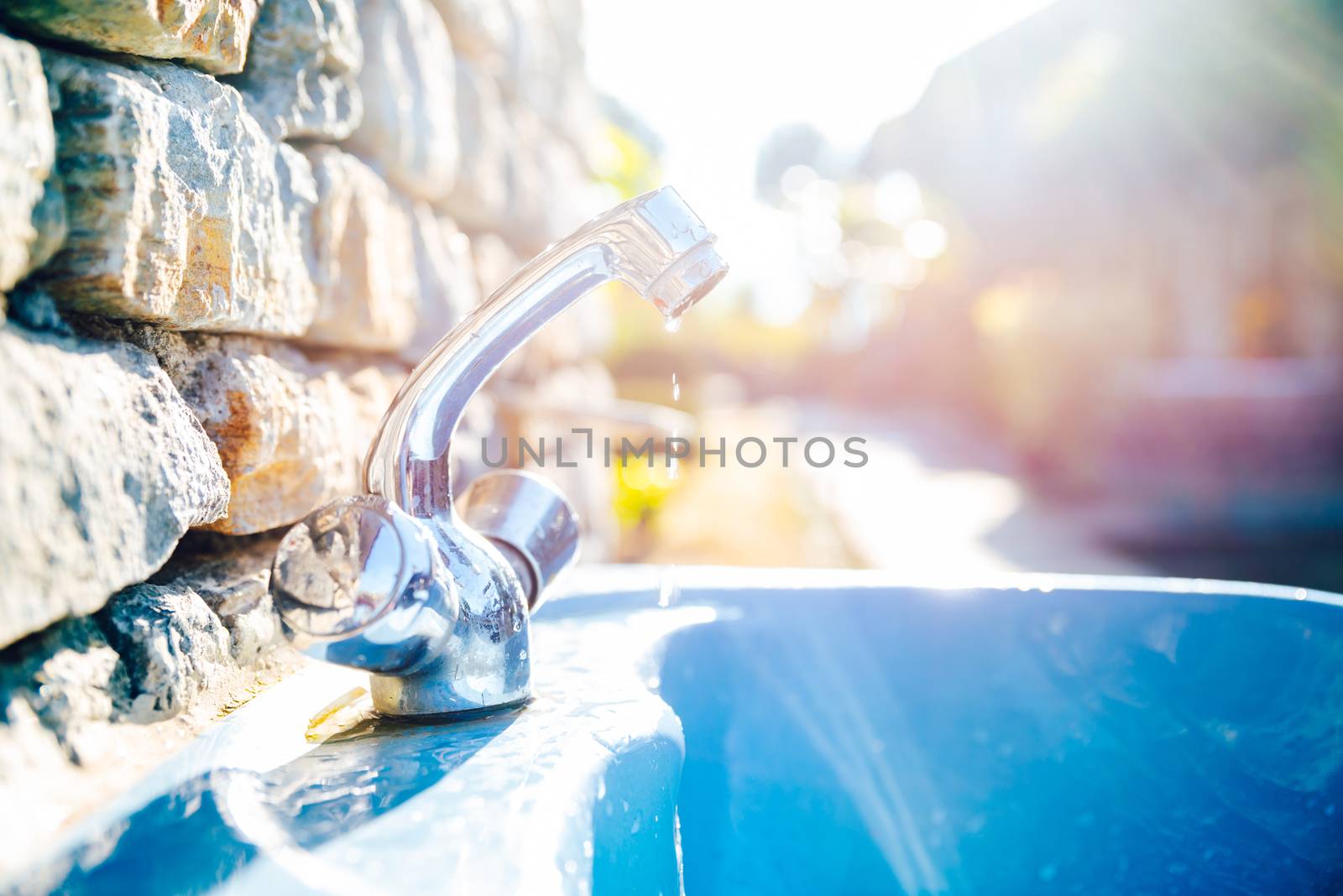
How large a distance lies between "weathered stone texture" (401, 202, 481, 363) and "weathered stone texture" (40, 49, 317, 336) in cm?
39

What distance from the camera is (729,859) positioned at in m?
0.74

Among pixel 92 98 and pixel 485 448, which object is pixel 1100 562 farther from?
pixel 92 98

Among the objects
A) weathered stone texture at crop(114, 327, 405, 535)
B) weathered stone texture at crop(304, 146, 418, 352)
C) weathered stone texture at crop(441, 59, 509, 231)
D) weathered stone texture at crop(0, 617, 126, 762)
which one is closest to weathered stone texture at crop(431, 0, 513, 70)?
weathered stone texture at crop(441, 59, 509, 231)

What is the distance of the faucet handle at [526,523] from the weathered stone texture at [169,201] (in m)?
→ 0.23

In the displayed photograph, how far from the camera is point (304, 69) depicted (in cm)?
85

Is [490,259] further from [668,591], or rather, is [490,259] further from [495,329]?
[495,329]

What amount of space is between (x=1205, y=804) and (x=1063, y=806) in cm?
10

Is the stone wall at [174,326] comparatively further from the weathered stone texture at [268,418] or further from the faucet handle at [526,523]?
the faucet handle at [526,523]

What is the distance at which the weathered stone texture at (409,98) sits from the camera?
107 cm

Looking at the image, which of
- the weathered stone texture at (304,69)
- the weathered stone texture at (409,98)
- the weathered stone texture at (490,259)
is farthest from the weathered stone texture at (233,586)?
the weathered stone texture at (490,259)

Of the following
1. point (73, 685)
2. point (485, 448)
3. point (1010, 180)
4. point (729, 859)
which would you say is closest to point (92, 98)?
point (73, 685)

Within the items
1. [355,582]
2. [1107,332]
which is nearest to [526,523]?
[355,582]

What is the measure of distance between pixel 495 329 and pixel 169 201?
22 centimetres

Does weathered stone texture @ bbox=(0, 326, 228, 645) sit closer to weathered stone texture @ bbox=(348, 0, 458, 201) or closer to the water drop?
the water drop
